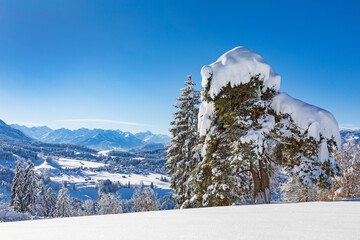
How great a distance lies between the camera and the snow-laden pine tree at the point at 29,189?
1206 inches

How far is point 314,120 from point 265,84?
254 cm

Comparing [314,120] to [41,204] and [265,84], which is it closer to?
[265,84]

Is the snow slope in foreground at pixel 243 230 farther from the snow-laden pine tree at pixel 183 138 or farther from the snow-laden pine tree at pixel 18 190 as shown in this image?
the snow-laden pine tree at pixel 18 190

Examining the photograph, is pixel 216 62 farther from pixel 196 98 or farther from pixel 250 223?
pixel 196 98

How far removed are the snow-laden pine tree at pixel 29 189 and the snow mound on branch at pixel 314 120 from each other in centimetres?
3507

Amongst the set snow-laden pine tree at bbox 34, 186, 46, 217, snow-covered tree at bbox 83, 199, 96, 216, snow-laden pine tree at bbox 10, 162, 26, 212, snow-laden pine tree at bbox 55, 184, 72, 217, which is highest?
snow-laden pine tree at bbox 10, 162, 26, 212

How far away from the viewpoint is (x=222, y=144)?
993cm

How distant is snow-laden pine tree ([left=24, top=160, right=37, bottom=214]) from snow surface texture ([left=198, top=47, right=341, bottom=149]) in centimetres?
3187

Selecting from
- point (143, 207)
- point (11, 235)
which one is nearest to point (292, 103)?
point (11, 235)

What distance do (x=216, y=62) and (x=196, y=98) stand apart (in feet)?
29.8

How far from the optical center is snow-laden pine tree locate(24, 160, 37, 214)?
30.6m

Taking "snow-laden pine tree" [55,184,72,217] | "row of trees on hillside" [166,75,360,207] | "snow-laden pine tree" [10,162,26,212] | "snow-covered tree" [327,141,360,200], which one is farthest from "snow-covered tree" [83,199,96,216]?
"row of trees on hillside" [166,75,360,207]

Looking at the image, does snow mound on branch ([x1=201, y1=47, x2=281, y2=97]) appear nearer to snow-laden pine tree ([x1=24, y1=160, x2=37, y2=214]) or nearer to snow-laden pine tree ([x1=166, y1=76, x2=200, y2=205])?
snow-laden pine tree ([x1=166, y1=76, x2=200, y2=205])

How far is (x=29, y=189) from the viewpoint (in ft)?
101
